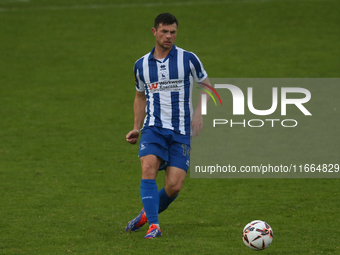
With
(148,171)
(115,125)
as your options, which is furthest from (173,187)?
(115,125)

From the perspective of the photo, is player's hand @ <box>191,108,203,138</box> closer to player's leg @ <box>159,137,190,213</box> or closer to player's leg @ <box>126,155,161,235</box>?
player's leg @ <box>159,137,190,213</box>

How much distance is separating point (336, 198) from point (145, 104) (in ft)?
10.7

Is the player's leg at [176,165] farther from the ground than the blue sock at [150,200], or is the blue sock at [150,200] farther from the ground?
the player's leg at [176,165]

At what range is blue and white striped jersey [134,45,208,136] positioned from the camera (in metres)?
6.46

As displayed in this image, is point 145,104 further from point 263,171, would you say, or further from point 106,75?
point 106,75

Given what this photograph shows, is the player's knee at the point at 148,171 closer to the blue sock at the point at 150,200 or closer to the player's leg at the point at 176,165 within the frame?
the blue sock at the point at 150,200

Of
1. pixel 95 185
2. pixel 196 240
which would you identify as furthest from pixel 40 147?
pixel 196 240

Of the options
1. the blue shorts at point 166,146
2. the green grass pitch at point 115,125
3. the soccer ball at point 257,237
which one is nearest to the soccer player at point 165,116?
the blue shorts at point 166,146

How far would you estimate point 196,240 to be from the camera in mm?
6137

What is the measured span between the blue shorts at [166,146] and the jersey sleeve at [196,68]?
2.30 feet

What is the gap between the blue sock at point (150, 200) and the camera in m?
6.23

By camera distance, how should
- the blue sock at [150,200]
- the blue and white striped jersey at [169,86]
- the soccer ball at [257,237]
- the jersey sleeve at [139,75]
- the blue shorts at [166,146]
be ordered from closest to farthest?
the soccer ball at [257,237], the blue sock at [150,200], the blue shorts at [166,146], the blue and white striped jersey at [169,86], the jersey sleeve at [139,75]

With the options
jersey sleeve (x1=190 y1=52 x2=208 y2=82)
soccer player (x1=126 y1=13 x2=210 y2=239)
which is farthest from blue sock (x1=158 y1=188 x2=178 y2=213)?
jersey sleeve (x1=190 y1=52 x2=208 y2=82)

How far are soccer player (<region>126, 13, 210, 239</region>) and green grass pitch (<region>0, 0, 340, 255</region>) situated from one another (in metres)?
0.56
